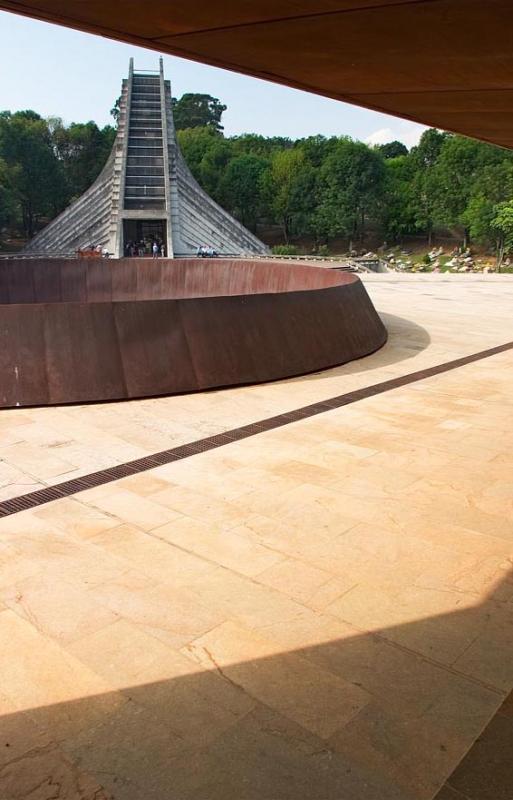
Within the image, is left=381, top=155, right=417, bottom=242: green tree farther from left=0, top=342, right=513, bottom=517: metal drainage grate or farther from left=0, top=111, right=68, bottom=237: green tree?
left=0, top=342, right=513, bottom=517: metal drainage grate

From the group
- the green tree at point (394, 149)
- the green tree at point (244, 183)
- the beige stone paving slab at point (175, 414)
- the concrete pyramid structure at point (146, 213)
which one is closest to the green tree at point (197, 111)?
the green tree at point (394, 149)

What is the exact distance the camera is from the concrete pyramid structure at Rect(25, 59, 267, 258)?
5056 centimetres

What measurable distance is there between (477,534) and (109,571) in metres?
3.25

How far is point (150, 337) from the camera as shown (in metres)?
10.5

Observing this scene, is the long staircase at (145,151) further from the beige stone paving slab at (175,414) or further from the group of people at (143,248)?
the beige stone paving slab at (175,414)

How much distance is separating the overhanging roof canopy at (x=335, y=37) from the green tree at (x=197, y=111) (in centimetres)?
12502

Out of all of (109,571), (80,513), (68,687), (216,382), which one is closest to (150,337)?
(216,382)

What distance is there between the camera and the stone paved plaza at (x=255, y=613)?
10.6 ft

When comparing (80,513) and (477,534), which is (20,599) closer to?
(80,513)

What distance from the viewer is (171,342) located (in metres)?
10.6

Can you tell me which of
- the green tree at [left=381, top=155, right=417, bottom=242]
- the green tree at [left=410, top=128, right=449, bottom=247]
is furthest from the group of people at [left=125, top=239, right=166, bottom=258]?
the green tree at [left=410, top=128, right=449, bottom=247]

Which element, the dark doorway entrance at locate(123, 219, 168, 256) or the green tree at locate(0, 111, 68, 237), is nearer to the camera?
the dark doorway entrance at locate(123, 219, 168, 256)

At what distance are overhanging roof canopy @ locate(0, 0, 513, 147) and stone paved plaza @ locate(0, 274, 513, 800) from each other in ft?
11.8

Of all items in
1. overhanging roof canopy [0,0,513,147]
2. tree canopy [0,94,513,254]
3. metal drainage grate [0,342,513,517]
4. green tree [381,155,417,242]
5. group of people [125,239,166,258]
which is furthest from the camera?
green tree [381,155,417,242]
